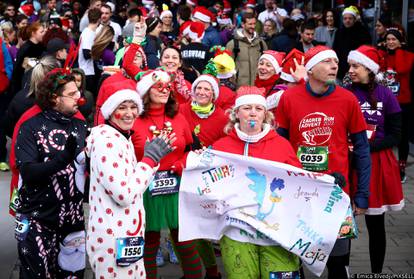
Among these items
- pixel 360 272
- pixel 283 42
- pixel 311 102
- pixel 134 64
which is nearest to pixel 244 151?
pixel 311 102

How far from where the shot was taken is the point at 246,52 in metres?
12.2

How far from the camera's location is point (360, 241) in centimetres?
813

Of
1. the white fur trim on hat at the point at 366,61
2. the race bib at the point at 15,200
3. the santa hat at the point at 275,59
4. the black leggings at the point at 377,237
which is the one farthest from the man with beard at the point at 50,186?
the santa hat at the point at 275,59

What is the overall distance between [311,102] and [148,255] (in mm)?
1723

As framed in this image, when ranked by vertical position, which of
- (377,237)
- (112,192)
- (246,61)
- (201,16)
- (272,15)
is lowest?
(377,237)

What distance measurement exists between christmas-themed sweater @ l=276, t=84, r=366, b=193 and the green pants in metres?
0.86

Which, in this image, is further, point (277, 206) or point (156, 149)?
point (277, 206)

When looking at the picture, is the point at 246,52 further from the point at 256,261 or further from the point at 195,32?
the point at 256,261

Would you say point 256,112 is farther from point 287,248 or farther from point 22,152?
point 22,152

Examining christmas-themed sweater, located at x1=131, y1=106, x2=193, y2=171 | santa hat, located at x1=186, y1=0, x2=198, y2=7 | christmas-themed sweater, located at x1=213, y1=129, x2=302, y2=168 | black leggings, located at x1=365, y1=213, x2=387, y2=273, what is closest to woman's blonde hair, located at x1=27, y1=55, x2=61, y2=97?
christmas-themed sweater, located at x1=131, y1=106, x2=193, y2=171

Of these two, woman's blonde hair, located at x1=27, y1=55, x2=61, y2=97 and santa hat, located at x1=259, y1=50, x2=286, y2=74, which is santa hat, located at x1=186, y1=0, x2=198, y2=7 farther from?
woman's blonde hair, located at x1=27, y1=55, x2=61, y2=97

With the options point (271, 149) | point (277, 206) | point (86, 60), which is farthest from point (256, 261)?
point (86, 60)

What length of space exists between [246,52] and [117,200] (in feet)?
25.2

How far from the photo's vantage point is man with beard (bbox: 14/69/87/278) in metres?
5.53
